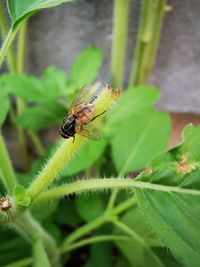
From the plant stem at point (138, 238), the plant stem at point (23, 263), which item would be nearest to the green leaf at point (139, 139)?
the plant stem at point (138, 238)

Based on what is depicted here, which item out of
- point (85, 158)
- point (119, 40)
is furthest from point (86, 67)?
point (85, 158)

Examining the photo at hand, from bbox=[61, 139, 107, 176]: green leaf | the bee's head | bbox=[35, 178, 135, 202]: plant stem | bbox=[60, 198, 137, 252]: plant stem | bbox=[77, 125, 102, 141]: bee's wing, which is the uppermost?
the bee's head

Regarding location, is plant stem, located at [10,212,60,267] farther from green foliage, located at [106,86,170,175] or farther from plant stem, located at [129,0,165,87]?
plant stem, located at [129,0,165,87]

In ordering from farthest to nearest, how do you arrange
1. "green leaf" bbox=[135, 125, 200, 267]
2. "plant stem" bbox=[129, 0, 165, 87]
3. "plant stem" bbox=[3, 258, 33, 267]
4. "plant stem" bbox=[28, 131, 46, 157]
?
"plant stem" bbox=[28, 131, 46, 157]
"plant stem" bbox=[129, 0, 165, 87]
"plant stem" bbox=[3, 258, 33, 267]
"green leaf" bbox=[135, 125, 200, 267]

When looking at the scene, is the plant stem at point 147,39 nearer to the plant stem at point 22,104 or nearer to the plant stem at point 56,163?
the plant stem at point 22,104

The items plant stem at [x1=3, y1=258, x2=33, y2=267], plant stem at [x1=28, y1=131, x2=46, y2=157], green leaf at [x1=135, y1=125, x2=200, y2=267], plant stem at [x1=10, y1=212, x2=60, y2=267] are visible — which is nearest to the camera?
green leaf at [x1=135, y1=125, x2=200, y2=267]

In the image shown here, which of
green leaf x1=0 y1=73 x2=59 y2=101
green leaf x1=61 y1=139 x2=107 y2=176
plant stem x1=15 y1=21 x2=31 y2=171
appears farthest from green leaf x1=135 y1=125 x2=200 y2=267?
plant stem x1=15 y1=21 x2=31 y2=171
